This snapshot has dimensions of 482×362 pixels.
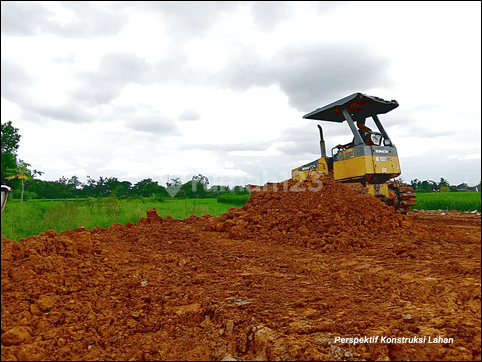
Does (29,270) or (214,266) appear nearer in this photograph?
(29,270)

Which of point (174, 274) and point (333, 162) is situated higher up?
point (333, 162)

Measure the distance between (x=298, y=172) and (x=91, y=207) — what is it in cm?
842

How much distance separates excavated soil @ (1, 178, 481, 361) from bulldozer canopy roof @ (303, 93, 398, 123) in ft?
13.0

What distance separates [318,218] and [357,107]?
3710mm

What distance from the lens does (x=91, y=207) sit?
38.8ft

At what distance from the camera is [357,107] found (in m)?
8.27

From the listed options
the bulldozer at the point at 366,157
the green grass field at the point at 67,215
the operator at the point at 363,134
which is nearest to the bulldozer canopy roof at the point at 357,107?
the bulldozer at the point at 366,157

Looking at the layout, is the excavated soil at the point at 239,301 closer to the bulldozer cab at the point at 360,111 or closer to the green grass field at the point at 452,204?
the bulldozer cab at the point at 360,111

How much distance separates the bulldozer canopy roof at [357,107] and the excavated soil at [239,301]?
397cm

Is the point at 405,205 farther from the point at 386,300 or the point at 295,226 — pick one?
the point at 386,300

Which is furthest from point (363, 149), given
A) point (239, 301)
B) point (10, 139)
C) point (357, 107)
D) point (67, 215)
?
point (67, 215)

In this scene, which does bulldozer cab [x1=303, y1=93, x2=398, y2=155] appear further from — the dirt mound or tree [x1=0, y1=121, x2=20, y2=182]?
tree [x1=0, y1=121, x2=20, y2=182]

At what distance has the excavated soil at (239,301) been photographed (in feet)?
7.10

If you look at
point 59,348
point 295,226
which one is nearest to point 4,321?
point 59,348
